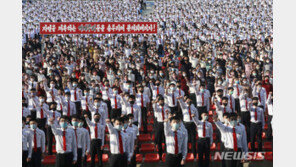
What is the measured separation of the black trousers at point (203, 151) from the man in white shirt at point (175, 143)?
2.58ft

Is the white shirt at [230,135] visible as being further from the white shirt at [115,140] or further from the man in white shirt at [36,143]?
the man in white shirt at [36,143]

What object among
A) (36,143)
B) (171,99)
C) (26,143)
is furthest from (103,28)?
(26,143)

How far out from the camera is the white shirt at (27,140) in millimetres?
8273

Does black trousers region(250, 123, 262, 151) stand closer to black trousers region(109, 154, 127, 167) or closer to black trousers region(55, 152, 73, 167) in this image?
black trousers region(109, 154, 127, 167)

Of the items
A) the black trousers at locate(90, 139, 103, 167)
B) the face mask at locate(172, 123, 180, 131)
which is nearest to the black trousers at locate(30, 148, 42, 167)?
the black trousers at locate(90, 139, 103, 167)

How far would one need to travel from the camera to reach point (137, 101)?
10648 millimetres

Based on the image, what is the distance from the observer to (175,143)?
7.74 m

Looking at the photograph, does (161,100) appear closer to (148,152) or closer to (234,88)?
(148,152)

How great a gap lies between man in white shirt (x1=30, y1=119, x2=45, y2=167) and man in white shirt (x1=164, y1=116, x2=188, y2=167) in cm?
281

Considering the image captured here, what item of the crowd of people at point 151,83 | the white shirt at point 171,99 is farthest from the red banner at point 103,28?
the white shirt at point 171,99

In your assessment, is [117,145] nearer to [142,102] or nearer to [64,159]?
[64,159]

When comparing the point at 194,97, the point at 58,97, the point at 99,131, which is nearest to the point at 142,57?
the point at 194,97

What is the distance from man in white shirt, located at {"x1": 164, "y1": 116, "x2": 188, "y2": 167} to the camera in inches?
305

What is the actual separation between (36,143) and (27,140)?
0.23 meters
